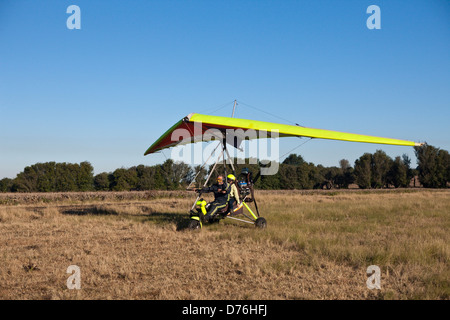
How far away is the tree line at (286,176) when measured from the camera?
4975cm

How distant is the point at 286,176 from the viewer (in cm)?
6288

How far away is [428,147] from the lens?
63844 millimetres

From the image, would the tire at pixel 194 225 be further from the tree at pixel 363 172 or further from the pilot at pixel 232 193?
the tree at pixel 363 172

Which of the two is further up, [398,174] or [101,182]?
[398,174]

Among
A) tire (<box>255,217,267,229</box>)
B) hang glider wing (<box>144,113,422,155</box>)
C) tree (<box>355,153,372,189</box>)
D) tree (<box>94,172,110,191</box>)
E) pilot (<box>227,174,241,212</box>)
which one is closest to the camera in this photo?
hang glider wing (<box>144,113,422,155</box>)

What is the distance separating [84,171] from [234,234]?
48359mm

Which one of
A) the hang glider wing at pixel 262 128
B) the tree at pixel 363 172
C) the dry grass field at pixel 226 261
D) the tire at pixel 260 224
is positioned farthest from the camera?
the tree at pixel 363 172

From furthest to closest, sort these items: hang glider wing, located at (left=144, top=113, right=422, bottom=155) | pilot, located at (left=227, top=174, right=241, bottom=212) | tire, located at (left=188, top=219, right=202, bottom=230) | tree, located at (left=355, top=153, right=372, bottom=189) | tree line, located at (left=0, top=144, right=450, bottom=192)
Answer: tree, located at (left=355, top=153, right=372, bottom=189), tree line, located at (left=0, top=144, right=450, bottom=192), pilot, located at (left=227, top=174, right=241, bottom=212), tire, located at (left=188, top=219, right=202, bottom=230), hang glider wing, located at (left=144, top=113, right=422, bottom=155)

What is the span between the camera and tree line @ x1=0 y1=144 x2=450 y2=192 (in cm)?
4975
